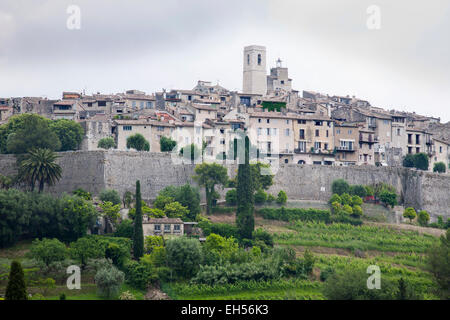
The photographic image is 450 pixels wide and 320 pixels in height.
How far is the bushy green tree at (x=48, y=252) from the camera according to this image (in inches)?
2068

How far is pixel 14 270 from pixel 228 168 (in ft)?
109

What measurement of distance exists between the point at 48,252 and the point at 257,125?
33819 millimetres

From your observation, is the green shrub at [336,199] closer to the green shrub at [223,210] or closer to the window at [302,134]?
the green shrub at [223,210]

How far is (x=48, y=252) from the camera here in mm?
52594

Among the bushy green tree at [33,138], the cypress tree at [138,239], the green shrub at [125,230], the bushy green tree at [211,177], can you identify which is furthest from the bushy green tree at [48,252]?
Result: the bushy green tree at [211,177]

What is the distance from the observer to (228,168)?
7381 centimetres

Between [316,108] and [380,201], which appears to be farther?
[316,108]

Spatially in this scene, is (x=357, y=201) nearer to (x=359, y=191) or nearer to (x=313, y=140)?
(x=359, y=191)

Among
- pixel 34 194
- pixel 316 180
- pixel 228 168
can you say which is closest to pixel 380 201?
pixel 316 180

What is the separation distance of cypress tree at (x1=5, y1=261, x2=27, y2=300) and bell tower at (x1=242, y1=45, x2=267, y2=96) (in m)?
63.0

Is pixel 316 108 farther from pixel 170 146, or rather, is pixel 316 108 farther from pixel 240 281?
pixel 240 281

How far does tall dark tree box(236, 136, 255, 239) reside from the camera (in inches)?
2448
